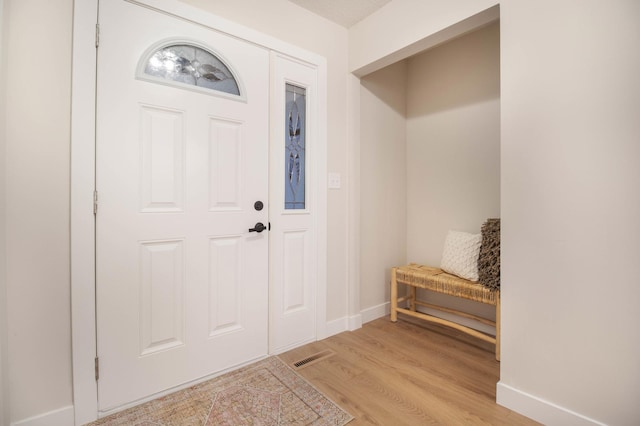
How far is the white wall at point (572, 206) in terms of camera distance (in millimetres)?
1270

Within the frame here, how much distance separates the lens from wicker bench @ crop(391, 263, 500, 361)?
81.2 inches

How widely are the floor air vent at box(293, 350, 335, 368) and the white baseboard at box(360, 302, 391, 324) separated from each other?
60cm

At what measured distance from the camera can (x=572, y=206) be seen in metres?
1.40

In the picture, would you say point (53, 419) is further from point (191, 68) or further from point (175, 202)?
point (191, 68)

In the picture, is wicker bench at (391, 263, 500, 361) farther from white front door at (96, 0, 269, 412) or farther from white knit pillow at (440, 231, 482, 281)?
white front door at (96, 0, 269, 412)

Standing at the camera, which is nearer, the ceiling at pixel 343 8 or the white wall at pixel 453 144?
the ceiling at pixel 343 8

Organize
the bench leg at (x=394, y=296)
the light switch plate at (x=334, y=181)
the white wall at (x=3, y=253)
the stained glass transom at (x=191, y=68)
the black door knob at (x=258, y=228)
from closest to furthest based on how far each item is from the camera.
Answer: the white wall at (x=3, y=253)
the stained glass transom at (x=191, y=68)
the black door knob at (x=258, y=228)
the light switch plate at (x=334, y=181)
the bench leg at (x=394, y=296)

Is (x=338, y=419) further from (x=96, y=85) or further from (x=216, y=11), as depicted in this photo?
(x=216, y=11)

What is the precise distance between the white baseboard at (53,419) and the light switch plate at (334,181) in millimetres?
1995

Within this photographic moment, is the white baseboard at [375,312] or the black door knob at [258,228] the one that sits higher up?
the black door knob at [258,228]

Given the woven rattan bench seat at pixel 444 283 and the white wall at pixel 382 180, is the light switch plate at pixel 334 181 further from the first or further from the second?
the woven rattan bench seat at pixel 444 283

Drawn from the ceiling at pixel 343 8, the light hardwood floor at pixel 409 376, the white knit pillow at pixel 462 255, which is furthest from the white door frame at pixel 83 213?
the white knit pillow at pixel 462 255

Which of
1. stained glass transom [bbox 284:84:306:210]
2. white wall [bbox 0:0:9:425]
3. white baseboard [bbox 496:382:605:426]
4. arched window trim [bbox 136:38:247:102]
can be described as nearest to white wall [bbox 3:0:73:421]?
white wall [bbox 0:0:9:425]

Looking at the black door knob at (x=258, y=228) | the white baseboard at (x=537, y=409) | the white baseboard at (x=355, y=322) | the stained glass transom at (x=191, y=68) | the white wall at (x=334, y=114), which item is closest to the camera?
the white baseboard at (x=537, y=409)
